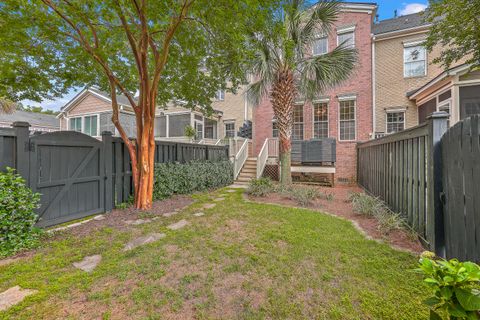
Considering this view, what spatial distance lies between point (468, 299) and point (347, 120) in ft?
35.1

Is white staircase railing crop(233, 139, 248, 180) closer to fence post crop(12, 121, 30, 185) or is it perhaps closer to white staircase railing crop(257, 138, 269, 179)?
white staircase railing crop(257, 138, 269, 179)

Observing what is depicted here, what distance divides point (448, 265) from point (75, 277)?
3289 millimetres

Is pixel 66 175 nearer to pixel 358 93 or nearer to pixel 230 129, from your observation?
pixel 230 129

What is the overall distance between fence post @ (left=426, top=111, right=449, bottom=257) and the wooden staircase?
7316 millimetres

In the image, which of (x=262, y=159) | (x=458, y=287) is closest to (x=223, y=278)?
(x=458, y=287)

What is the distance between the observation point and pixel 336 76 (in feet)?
22.7

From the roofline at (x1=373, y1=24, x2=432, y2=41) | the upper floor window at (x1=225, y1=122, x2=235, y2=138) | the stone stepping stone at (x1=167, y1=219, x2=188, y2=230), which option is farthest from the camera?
the upper floor window at (x1=225, y1=122, x2=235, y2=138)

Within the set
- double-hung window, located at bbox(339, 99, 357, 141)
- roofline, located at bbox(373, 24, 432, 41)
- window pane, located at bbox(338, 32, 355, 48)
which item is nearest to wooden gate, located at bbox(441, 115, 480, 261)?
double-hung window, located at bbox(339, 99, 357, 141)

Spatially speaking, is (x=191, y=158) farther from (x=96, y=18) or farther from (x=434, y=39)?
(x=434, y=39)

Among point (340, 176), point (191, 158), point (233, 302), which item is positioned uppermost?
point (191, 158)

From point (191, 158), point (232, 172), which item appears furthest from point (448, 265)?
point (232, 172)

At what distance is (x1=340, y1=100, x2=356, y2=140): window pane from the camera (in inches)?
411

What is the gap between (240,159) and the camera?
1080cm

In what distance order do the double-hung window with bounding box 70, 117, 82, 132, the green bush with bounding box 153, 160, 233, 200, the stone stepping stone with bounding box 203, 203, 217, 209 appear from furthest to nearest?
1. the double-hung window with bounding box 70, 117, 82, 132
2. the green bush with bounding box 153, 160, 233, 200
3. the stone stepping stone with bounding box 203, 203, 217, 209
